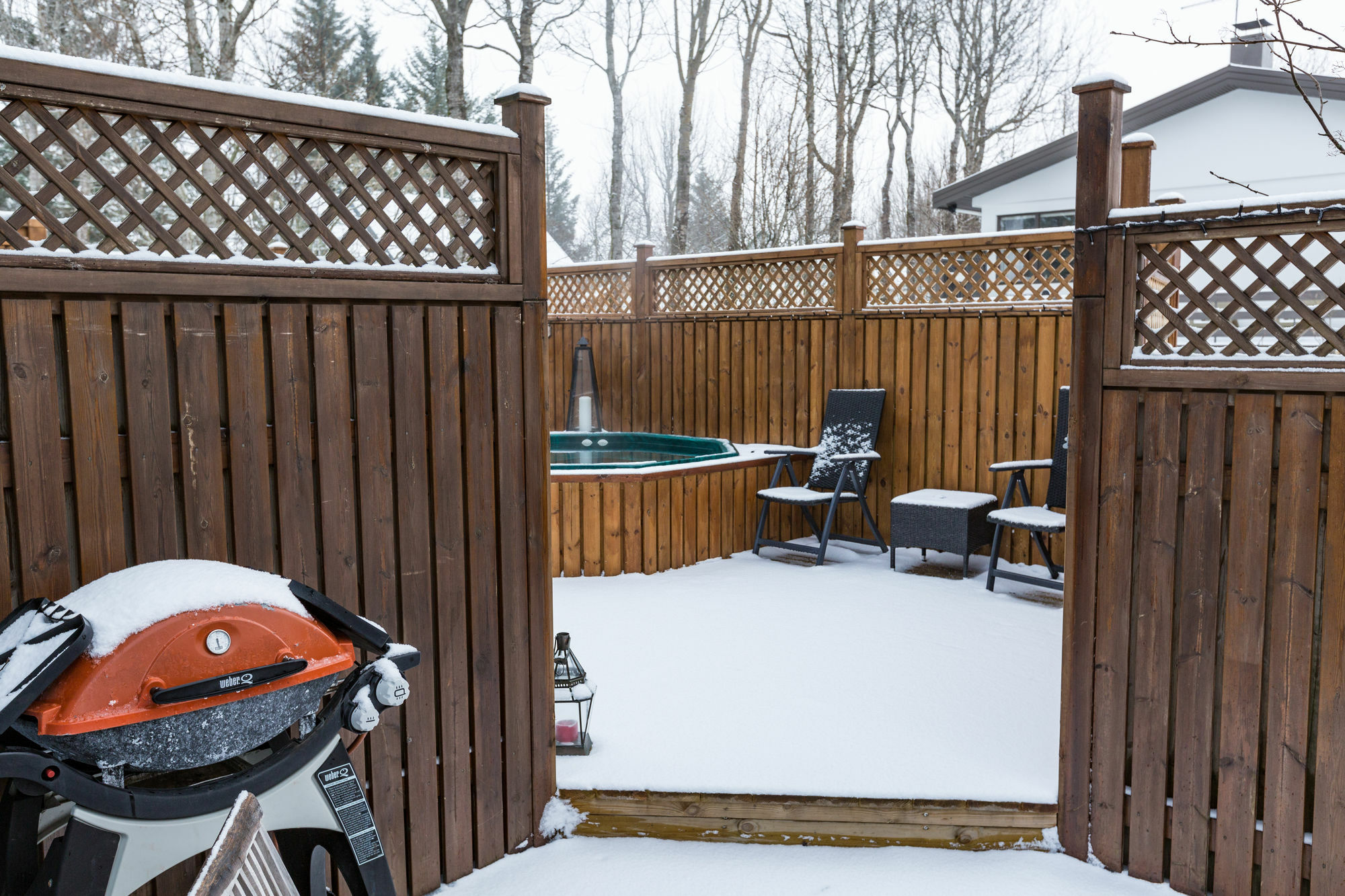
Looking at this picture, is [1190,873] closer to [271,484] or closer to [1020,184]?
[271,484]

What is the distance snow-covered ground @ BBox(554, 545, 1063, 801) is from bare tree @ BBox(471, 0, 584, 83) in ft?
25.1

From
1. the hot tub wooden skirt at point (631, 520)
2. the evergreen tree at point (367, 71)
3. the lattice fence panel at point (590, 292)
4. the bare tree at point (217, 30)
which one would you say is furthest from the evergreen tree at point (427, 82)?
the hot tub wooden skirt at point (631, 520)

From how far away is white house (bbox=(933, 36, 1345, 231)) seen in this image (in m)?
8.76

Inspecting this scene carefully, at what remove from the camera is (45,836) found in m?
1.53

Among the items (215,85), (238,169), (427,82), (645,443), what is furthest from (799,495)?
(427,82)

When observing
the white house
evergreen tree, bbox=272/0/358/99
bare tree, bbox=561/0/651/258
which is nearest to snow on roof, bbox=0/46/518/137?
the white house

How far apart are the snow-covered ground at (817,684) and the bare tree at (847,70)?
8817mm

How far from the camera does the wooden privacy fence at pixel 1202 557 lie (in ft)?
7.14

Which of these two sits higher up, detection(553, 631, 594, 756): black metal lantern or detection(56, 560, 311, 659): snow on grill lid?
detection(56, 560, 311, 659): snow on grill lid

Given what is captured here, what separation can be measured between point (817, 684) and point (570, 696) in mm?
1056

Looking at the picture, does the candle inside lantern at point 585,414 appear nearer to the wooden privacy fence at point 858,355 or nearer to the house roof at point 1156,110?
the wooden privacy fence at point 858,355

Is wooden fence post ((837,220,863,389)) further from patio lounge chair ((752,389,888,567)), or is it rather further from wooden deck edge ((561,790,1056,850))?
wooden deck edge ((561,790,1056,850))

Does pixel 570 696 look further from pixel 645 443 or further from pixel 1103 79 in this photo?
pixel 645 443

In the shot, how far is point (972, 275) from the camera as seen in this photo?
5742mm
